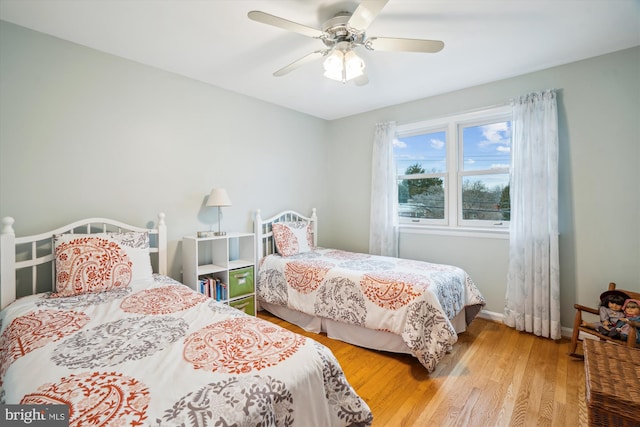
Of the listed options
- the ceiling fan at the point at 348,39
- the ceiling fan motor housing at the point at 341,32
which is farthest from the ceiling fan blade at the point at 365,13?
the ceiling fan motor housing at the point at 341,32

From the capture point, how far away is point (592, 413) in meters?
1.27

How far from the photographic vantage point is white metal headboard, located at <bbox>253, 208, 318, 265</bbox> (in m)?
3.33

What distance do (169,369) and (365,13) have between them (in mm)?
1924

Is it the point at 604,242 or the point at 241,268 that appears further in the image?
the point at 241,268

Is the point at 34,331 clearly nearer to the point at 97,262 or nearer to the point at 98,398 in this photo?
the point at 97,262

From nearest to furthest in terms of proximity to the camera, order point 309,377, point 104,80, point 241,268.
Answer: point 309,377, point 104,80, point 241,268

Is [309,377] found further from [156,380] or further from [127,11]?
[127,11]

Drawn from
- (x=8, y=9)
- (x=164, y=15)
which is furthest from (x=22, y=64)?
(x=164, y=15)

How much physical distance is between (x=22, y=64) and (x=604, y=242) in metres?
4.83

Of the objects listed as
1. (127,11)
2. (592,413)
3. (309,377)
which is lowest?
(592,413)

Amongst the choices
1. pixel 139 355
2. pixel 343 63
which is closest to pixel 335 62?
pixel 343 63

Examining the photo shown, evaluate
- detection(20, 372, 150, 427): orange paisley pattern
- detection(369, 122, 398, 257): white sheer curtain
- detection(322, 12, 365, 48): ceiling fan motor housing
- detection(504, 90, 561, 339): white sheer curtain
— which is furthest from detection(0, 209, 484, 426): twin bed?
detection(322, 12, 365, 48): ceiling fan motor housing

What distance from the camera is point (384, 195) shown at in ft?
12.2

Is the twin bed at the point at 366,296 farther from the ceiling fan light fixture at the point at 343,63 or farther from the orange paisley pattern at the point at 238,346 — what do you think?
the ceiling fan light fixture at the point at 343,63
